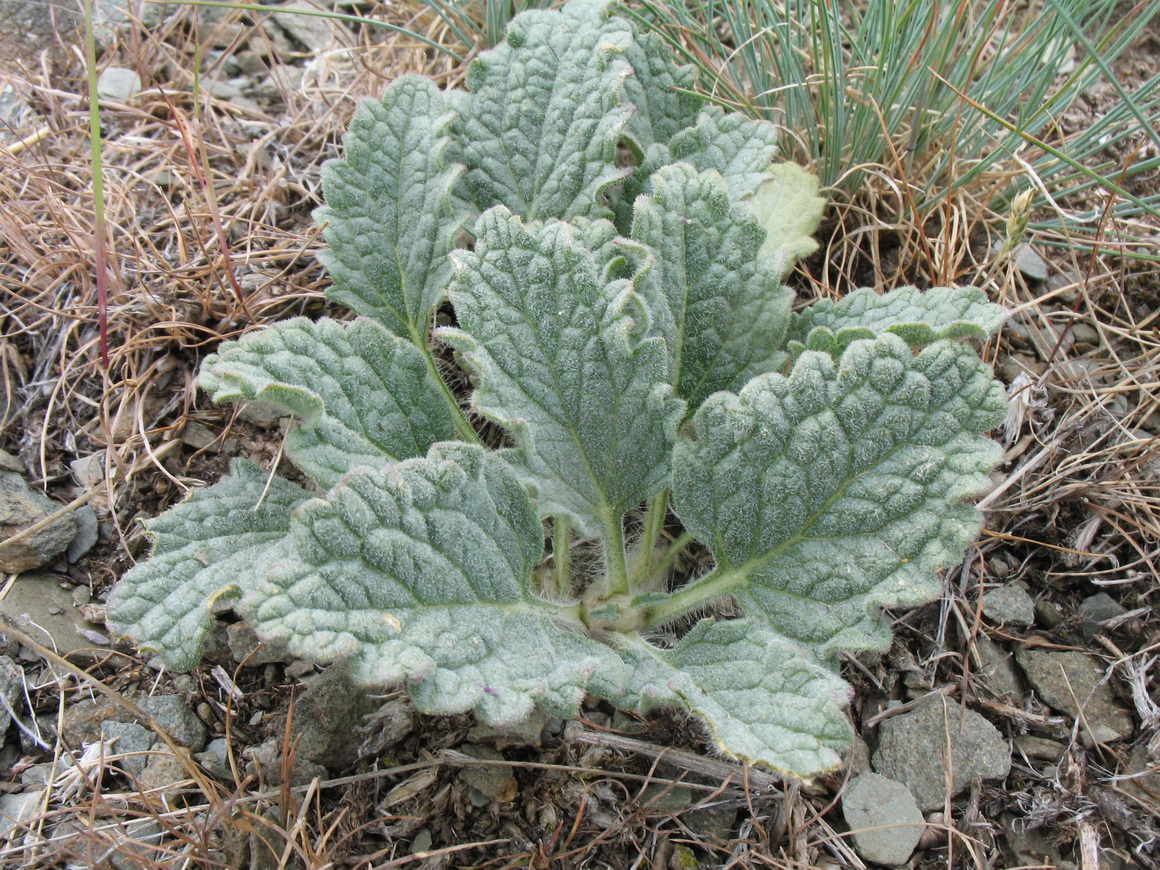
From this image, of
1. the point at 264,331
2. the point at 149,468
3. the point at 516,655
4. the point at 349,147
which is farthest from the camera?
the point at 149,468

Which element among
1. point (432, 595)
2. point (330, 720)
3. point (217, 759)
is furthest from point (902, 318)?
point (217, 759)

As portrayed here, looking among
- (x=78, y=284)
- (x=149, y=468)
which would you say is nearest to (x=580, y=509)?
(x=149, y=468)

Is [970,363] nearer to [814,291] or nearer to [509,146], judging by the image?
[814,291]

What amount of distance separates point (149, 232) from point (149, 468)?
70 cm

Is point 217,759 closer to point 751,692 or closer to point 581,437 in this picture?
point 581,437

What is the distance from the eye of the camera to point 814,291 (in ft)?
7.72

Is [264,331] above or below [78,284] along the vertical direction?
above

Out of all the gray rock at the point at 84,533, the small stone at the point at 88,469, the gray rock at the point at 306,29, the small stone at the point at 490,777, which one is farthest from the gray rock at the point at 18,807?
the gray rock at the point at 306,29

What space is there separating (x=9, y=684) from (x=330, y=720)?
68cm

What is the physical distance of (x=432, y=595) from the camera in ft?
4.78

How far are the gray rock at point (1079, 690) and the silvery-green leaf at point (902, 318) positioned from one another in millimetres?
783

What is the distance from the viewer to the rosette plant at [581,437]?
1421 mm

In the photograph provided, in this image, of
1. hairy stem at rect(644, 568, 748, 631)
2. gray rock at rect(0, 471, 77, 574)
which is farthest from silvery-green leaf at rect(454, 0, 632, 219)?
gray rock at rect(0, 471, 77, 574)

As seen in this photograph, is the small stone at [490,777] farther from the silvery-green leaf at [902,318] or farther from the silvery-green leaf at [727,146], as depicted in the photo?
the silvery-green leaf at [727,146]
